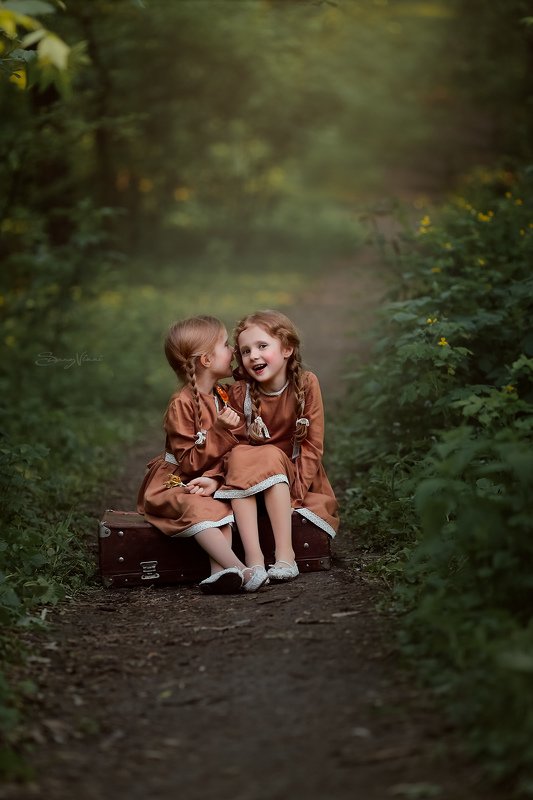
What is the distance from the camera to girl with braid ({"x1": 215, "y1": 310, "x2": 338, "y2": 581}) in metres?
4.61

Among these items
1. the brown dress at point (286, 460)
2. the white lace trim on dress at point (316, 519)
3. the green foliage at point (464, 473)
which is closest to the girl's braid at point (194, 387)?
the brown dress at point (286, 460)

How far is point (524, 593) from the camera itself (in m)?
3.28

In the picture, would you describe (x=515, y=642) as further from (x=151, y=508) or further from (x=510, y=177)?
(x=510, y=177)

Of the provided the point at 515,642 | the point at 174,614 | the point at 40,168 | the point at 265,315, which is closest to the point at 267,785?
the point at 515,642

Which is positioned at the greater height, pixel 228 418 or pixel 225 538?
pixel 228 418

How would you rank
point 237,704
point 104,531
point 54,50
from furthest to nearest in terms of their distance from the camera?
point 104,531
point 237,704
point 54,50

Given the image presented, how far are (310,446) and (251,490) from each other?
562mm

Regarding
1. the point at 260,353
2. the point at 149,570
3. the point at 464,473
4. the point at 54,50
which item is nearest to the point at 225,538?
the point at 149,570

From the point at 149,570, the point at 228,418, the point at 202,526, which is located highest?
the point at 228,418

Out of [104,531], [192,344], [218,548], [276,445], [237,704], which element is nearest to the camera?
[237,704]

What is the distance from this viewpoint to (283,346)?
4.97m

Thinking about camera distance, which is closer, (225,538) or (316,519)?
(225,538)

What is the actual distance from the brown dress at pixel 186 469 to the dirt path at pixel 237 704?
39 centimetres

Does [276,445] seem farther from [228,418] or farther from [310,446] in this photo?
[228,418]
